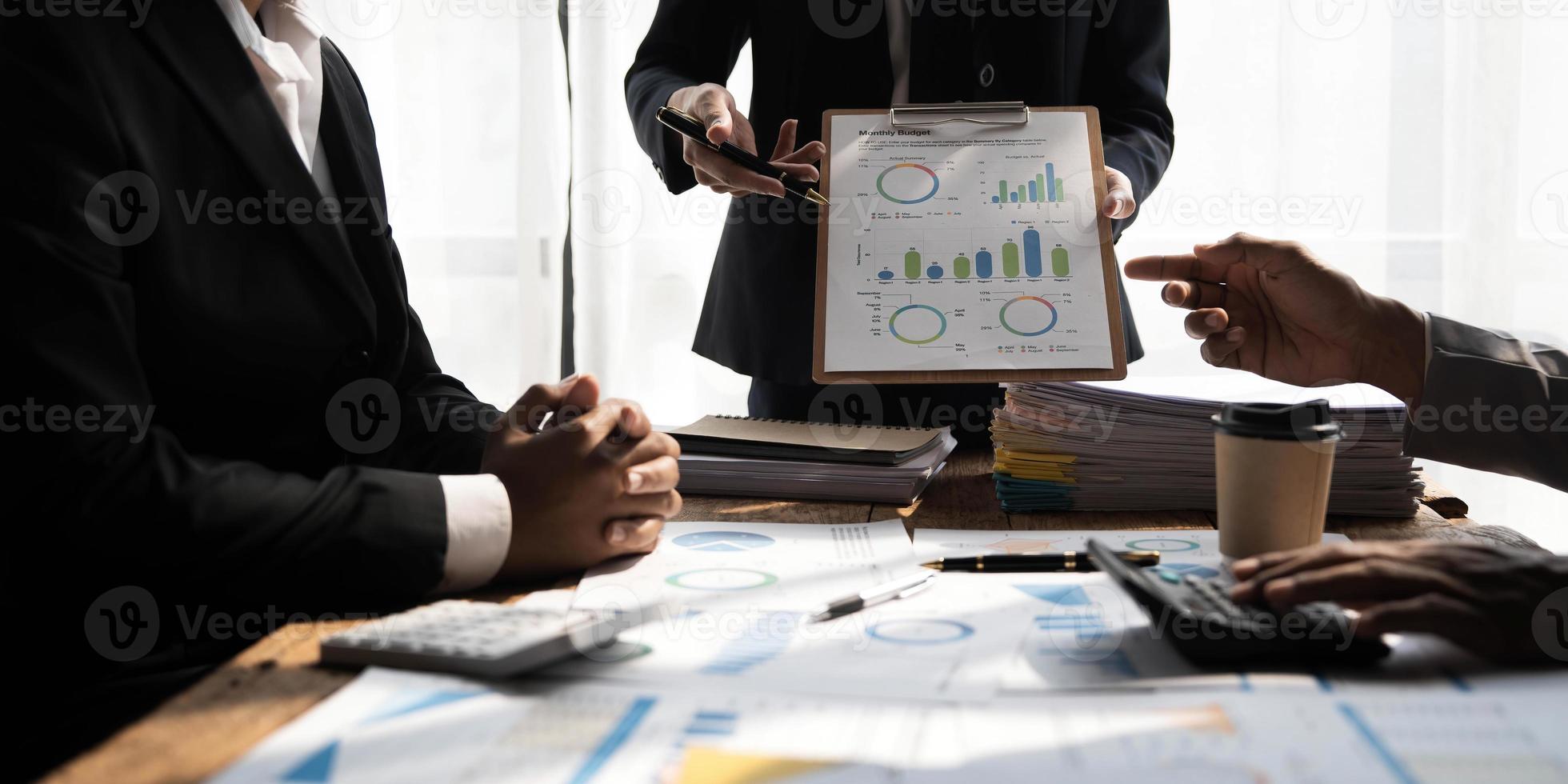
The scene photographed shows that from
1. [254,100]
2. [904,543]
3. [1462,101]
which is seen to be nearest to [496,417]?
[254,100]

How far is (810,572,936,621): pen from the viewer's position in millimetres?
775

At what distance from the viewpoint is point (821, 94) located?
1.60m

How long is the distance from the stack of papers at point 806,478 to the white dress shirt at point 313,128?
0.33 m

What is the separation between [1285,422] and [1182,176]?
227cm

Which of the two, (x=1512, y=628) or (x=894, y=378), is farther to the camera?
(x=894, y=378)

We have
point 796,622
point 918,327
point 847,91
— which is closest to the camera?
point 796,622

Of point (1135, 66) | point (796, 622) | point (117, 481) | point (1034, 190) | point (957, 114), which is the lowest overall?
point (796, 622)

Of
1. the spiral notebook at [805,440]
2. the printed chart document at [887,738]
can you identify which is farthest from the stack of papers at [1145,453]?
the printed chart document at [887,738]

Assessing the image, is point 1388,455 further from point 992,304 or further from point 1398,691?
point 1398,691

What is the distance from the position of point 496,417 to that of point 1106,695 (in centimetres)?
85

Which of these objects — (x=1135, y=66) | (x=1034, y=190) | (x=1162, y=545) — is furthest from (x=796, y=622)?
(x=1135, y=66)

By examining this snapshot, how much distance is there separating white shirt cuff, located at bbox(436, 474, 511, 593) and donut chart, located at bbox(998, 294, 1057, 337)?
0.62 meters

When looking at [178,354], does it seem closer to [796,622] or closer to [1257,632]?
[796,622]

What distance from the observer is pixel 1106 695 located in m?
0.61
